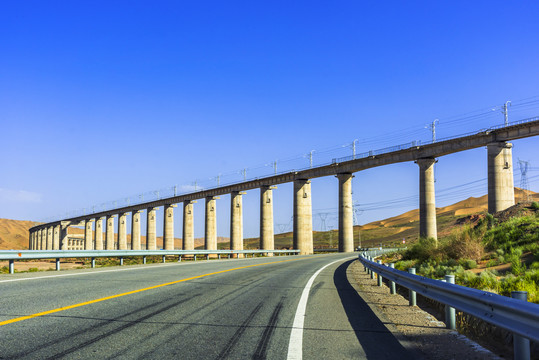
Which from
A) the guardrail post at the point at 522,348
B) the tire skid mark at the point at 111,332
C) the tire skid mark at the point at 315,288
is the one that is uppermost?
the guardrail post at the point at 522,348

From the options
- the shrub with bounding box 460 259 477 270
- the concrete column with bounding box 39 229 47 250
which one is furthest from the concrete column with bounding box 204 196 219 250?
the concrete column with bounding box 39 229 47 250

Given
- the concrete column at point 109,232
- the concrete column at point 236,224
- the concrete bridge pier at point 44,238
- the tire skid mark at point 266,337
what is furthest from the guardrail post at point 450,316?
the concrete bridge pier at point 44,238

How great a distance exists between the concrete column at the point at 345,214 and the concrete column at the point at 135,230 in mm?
58675

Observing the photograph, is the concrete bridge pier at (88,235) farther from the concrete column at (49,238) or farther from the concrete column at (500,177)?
the concrete column at (500,177)

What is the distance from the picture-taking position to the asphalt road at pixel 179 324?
5.07 m

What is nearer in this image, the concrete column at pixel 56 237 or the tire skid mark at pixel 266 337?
the tire skid mark at pixel 266 337

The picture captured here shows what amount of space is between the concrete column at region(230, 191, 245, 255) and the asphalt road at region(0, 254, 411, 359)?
60.0 meters

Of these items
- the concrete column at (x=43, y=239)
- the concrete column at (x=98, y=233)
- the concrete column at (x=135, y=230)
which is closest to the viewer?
the concrete column at (x=135, y=230)

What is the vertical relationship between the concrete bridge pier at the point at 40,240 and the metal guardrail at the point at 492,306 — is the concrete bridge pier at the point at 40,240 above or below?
below

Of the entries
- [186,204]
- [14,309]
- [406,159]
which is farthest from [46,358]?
[186,204]

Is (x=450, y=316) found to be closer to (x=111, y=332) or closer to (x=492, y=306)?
(x=492, y=306)

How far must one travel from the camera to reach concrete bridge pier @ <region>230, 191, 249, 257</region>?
232ft

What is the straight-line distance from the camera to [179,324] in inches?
256

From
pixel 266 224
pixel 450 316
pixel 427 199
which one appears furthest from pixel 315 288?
pixel 266 224
